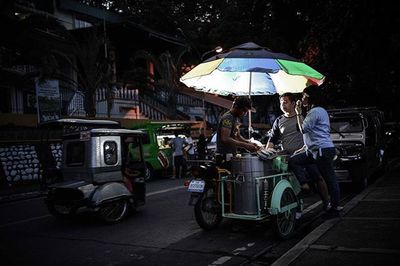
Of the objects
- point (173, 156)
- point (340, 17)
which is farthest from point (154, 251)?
point (340, 17)

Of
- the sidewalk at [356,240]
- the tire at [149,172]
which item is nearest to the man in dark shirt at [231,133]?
the sidewalk at [356,240]

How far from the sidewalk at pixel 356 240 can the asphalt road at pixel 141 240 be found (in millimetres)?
497

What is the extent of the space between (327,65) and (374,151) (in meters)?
5.77

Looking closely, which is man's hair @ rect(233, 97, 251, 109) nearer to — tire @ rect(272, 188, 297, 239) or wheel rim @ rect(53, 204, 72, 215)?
tire @ rect(272, 188, 297, 239)

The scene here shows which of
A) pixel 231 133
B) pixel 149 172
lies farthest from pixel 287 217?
pixel 149 172

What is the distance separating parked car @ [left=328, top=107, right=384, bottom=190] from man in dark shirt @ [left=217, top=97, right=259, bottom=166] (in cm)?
401

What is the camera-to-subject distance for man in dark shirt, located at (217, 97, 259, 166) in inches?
255

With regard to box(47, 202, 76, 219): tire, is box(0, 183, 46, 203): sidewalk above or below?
below

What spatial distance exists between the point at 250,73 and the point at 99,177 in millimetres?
3408

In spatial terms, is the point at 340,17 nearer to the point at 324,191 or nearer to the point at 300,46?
the point at 300,46

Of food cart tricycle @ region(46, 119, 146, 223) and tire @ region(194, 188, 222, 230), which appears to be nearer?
tire @ region(194, 188, 222, 230)

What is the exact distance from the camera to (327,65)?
1620 centimetres

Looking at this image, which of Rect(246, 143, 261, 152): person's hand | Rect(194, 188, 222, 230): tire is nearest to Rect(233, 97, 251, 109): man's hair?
Rect(246, 143, 261, 152): person's hand

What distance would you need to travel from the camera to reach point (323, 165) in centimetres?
691
